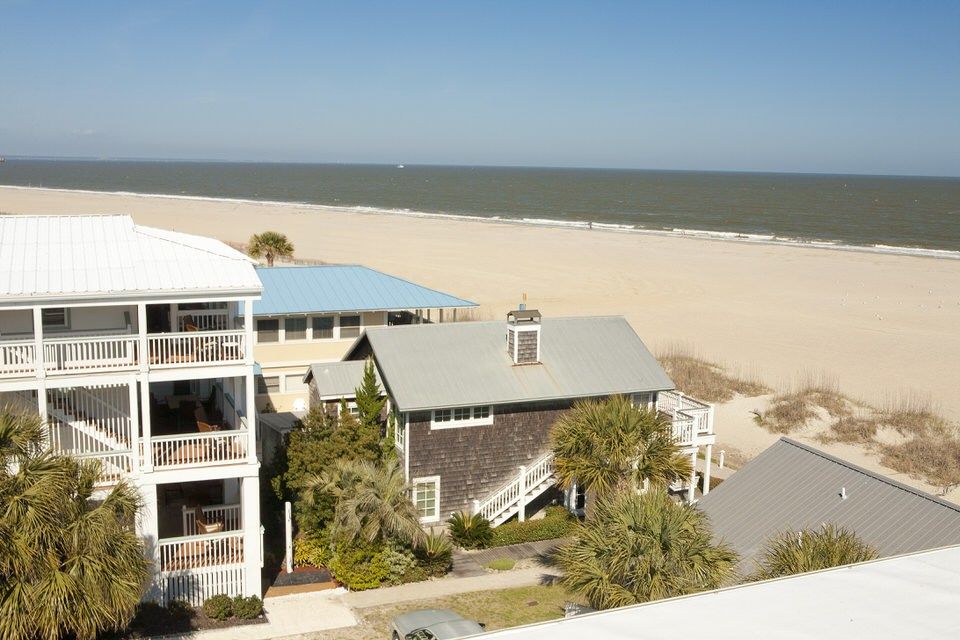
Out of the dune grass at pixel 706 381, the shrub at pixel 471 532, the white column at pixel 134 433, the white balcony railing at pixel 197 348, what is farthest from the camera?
the dune grass at pixel 706 381

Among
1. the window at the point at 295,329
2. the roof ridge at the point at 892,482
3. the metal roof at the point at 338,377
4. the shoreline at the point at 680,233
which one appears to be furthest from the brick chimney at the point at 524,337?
the shoreline at the point at 680,233

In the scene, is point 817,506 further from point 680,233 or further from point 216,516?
point 680,233

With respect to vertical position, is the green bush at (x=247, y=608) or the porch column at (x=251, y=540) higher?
the porch column at (x=251, y=540)

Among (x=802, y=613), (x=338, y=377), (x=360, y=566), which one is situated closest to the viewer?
(x=802, y=613)

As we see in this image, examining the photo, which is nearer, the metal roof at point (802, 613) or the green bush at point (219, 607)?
the metal roof at point (802, 613)

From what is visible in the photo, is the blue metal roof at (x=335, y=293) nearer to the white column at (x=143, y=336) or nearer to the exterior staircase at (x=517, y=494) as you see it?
the exterior staircase at (x=517, y=494)

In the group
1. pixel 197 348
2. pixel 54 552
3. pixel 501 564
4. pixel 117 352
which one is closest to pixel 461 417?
pixel 501 564

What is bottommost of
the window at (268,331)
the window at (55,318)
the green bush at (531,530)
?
the green bush at (531,530)
